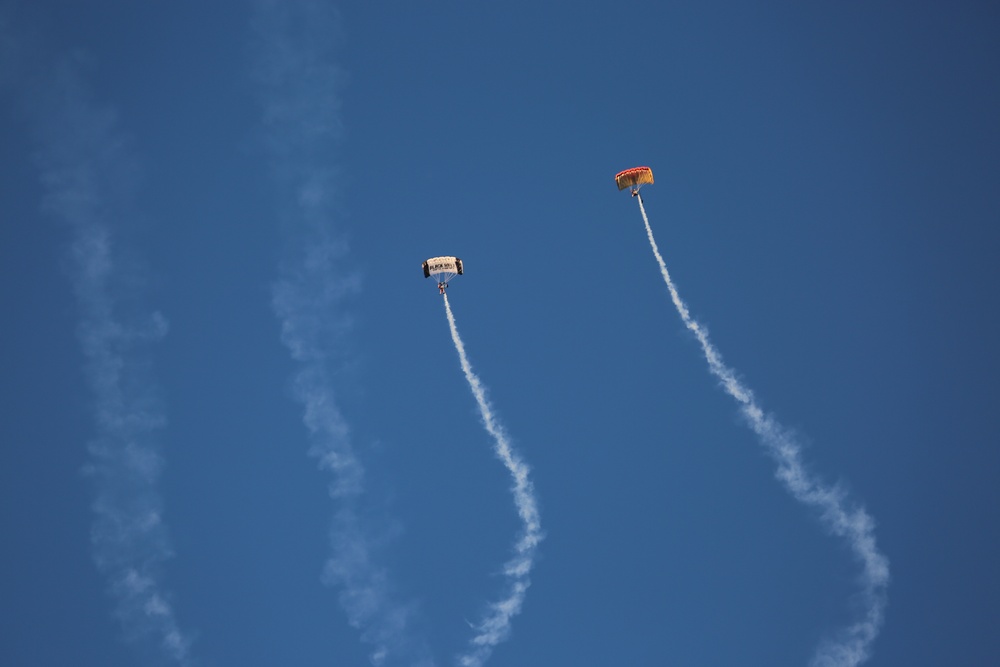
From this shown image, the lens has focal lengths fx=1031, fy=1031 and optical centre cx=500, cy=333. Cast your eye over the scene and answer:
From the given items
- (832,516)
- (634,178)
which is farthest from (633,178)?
(832,516)

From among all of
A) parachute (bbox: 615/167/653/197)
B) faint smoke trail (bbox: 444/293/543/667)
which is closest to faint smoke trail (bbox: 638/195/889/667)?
parachute (bbox: 615/167/653/197)

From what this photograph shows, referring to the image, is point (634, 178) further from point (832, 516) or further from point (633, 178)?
point (832, 516)

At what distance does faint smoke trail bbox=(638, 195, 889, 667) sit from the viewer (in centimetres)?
4669

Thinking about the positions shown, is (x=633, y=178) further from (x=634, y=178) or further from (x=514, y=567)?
(x=514, y=567)

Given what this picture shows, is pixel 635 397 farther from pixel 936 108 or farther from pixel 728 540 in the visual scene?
pixel 936 108

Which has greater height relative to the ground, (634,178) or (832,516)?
(634,178)

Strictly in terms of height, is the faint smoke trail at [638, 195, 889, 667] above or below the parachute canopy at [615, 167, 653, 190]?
below

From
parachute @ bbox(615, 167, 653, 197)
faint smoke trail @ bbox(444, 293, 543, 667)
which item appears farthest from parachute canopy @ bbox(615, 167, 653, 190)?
faint smoke trail @ bbox(444, 293, 543, 667)

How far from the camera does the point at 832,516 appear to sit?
159ft

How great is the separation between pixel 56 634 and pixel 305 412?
63.7 feet

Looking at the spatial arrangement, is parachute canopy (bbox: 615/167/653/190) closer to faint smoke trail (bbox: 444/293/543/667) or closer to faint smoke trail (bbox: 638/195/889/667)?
faint smoke trail (bbox: 638/195/889/667)

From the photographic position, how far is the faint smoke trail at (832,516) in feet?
153

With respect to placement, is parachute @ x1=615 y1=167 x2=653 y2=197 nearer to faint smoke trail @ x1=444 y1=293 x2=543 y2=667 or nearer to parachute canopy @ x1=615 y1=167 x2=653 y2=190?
parachute canopy @ x1=615 y1=167 x2=653 y2=190

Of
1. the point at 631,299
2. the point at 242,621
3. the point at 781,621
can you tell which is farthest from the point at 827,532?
the point at 242,621
